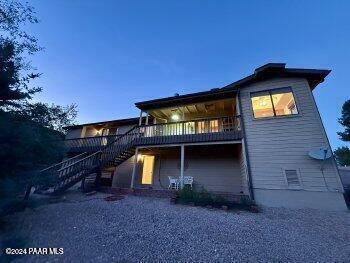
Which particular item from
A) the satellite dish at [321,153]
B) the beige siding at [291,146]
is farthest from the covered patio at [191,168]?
the satellite dish at [321,153]

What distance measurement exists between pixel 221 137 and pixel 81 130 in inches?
579

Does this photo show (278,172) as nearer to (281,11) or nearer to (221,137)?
(221,137)

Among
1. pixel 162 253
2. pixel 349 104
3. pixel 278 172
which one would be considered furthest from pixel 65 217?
pixel 349 104

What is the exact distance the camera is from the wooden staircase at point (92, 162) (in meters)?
8.89

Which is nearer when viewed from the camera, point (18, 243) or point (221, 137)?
point (18, 243)

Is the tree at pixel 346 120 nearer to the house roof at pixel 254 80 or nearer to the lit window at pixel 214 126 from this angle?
the house roof at pixel 254 80

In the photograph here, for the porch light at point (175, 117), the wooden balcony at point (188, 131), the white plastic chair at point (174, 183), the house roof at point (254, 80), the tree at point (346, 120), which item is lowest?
the white plastic chair at point (174, 183)

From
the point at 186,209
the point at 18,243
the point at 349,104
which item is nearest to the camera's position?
the point at 18,243

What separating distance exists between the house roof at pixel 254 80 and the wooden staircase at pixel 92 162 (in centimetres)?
297

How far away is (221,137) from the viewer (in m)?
10.4

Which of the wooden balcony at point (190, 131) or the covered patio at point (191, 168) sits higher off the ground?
the wooden balcony at point (190, 131)

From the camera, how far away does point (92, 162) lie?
36.0ft

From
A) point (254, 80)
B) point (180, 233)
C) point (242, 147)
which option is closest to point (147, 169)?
point (242, 147)

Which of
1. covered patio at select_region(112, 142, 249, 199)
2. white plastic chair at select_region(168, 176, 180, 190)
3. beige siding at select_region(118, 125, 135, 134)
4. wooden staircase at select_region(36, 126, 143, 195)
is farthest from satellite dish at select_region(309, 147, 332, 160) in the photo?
beige siding at select_region(118, 125, 135, 134)
